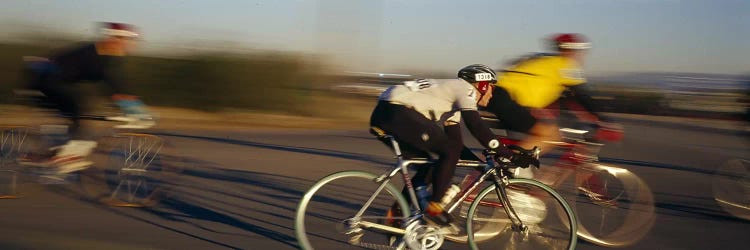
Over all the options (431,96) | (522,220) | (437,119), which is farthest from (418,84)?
(522,220)

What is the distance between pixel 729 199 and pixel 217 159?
6.22 metres

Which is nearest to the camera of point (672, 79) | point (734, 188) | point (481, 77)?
point (481, 77)

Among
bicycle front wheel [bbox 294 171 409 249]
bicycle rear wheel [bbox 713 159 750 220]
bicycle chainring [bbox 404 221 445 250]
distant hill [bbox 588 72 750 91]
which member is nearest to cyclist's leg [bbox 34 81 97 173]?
bicycle front wheel [bbox 294 171 409 249]

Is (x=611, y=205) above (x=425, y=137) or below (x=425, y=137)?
below

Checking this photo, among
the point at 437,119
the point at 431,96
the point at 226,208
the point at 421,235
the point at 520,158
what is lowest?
the point at 226,208

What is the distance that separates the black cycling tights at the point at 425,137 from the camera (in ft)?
17.8

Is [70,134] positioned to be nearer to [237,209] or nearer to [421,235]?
[237,209]

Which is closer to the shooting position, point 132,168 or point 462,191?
point 462,191

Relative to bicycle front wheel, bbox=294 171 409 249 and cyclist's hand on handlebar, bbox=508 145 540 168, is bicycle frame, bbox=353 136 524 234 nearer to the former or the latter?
bicycle front wheel, bbox=294 171 409 249

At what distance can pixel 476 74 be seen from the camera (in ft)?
18.1

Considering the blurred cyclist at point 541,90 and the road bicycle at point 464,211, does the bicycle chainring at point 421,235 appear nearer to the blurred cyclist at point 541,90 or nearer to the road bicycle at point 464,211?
the road bicycle at point 464,211

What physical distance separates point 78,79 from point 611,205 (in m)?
4.73

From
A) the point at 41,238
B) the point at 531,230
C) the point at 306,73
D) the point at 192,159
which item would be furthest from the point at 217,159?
the point at 306,73

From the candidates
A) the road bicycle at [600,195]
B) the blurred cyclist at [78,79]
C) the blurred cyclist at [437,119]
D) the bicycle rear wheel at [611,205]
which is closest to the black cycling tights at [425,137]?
the blurred cyclist at [437,119]
